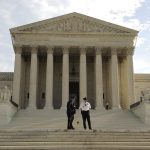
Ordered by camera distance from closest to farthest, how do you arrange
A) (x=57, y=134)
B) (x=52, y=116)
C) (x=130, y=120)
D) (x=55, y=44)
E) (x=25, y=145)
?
(x=25, y=145)
(x=57, y=134)
(x=130, y=120)
(x=52, y=116)
(x=55, y=44)

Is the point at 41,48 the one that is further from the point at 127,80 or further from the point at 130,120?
the point at 130,120

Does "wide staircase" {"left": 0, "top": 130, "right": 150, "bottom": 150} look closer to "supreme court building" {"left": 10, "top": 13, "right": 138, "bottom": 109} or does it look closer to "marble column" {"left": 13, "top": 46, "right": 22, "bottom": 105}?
"supreme court building" {"left": 10, "top": 13, "right": 138, "bottom": 109}

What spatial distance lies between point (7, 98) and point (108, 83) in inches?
641

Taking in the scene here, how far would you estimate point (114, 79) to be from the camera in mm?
44094

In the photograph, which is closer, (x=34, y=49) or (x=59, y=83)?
(x=34, y=49)

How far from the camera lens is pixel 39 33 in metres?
45.1

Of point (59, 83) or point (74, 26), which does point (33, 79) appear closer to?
point (59, 83)

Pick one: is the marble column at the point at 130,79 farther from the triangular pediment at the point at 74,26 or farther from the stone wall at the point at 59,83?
the stone wall at the point at 59,83

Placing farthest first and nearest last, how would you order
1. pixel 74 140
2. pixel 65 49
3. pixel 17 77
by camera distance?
pixel 65 49 → pixel 17 77 → pixel 74 140

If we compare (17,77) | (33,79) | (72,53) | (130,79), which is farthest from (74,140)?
(72,53)

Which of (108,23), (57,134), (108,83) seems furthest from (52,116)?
(57,134)

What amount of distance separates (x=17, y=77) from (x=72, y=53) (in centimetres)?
836

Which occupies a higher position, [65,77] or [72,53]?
[72,53]

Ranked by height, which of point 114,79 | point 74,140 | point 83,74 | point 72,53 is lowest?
point 74,140
